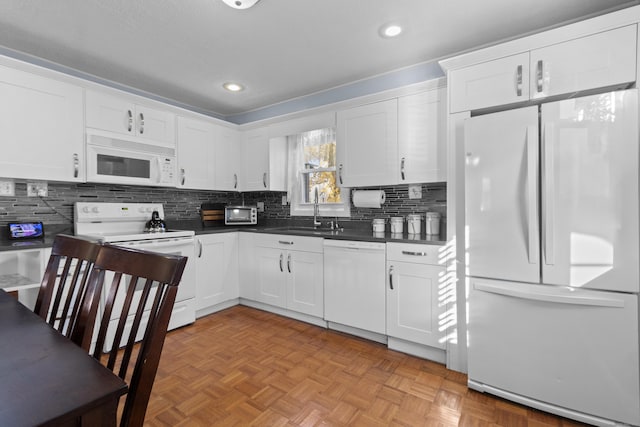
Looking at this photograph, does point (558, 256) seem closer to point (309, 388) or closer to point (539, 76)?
point (539, 76)

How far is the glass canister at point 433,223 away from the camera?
2.62 m

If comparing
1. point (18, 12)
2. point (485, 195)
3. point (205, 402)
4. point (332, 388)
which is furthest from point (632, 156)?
point (18, 12)

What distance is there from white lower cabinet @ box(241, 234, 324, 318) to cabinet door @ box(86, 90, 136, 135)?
159 cm

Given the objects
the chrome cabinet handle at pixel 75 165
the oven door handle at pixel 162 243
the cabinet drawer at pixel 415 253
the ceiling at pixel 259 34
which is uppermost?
the ceiling at pixel 259 34

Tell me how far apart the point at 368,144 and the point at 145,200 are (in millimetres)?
2425

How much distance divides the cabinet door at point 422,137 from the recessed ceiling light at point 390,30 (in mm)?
511

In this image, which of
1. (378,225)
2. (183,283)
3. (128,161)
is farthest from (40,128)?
(378,225)

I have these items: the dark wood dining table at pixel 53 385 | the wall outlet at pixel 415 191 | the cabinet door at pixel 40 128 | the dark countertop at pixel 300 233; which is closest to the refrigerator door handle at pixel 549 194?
the dark countertop at pixel 300 233

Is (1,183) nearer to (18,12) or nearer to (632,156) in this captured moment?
(18,12)

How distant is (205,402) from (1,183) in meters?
2.30

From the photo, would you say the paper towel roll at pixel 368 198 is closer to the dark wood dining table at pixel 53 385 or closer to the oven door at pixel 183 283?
the oven door at pixel 183 283

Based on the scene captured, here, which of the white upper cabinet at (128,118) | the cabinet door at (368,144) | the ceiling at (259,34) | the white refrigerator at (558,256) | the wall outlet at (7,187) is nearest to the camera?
the white refrigerator at (558,256)

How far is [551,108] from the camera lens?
5.52ft

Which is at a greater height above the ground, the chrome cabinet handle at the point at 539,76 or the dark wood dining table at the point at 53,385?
the chrome cabinet handle at the point at 539,76
